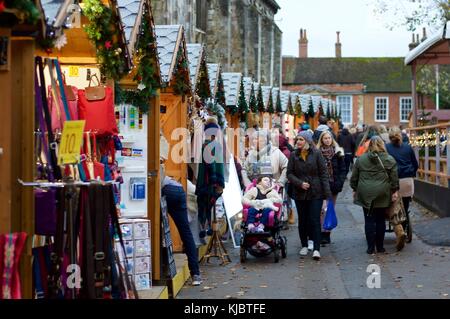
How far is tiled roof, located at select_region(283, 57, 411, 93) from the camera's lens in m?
79.7

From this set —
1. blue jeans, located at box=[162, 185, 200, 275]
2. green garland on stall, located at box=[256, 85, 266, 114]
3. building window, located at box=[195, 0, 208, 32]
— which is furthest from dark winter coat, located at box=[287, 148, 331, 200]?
building window, located at box=[195, 0, 208, 32]

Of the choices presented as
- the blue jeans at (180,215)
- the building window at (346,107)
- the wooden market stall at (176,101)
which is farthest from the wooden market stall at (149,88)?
the building window at (346,107)

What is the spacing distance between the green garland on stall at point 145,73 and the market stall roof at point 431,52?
39.5 feet

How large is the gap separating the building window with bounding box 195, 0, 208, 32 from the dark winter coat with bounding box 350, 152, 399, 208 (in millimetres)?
30778

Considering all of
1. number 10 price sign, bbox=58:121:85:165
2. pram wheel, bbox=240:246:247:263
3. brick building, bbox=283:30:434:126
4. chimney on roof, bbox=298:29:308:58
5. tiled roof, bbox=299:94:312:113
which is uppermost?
chimney on roof, bbox=298:29:308:58

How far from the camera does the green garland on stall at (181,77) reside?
1213 centimetres

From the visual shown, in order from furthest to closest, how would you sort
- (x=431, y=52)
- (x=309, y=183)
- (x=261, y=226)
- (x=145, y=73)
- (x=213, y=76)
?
(x=431, y=52)
(x=213, y=76)
(x=309, y=183)
(x=261, y=226)
(x=145, y=73)

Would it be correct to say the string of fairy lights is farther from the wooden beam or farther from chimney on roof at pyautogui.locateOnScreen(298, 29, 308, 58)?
chimney on roof at pyautogui.locateOnScreen(298, 29, 308, 58)

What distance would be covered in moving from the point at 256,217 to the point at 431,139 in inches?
345

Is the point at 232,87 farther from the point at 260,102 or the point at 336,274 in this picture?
the point at 336,274

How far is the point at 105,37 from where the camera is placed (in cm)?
857

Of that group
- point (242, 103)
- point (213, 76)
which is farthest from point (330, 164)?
point (242, 103)
